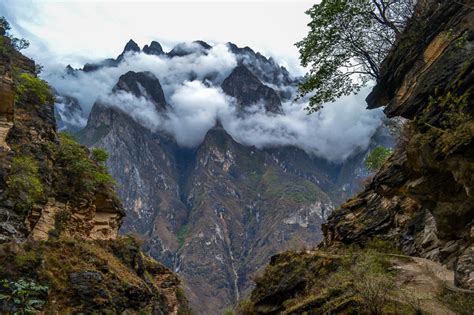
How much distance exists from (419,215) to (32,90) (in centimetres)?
3496

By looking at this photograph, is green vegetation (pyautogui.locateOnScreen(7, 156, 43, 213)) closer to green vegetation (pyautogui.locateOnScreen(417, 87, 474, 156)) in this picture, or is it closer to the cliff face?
the cliff face

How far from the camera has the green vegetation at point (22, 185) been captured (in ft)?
85.2

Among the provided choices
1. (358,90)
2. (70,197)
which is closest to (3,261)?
(70,197)

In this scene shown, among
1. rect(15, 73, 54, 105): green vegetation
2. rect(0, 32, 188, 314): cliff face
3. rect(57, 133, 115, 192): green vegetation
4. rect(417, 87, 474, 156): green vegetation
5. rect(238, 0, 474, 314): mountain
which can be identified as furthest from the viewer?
rect(57, 133, 115, 192): green vegetation

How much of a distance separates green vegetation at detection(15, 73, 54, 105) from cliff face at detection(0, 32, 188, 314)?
0.09 m

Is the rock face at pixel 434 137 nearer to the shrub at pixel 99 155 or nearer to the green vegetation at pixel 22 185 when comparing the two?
the green vegetation at pixel 22 185

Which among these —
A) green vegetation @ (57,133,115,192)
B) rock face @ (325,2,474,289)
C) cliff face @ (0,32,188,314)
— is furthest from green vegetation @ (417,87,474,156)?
green vegetation @ (57,133,115,192)

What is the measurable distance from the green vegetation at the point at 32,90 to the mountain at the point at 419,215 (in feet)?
93.9

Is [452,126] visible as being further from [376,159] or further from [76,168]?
[376,159]

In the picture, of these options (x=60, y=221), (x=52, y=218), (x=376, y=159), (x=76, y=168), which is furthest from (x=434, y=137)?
(x=376, y=159)

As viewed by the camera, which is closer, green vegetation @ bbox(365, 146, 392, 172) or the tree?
the tree

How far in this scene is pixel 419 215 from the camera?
68.3 ft

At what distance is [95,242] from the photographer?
38.4 meters

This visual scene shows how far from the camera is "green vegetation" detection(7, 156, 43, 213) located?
2596 centimetres
